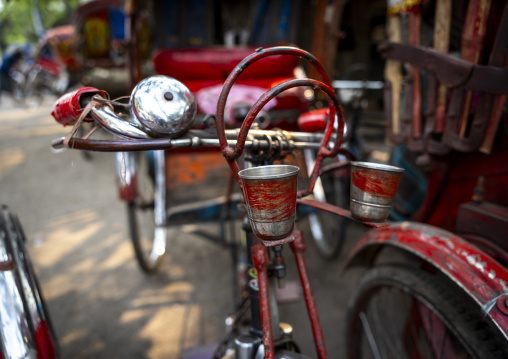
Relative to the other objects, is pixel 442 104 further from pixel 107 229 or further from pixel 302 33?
pixel 302 33

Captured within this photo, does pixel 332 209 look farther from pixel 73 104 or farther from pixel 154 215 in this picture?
pixel 154 215

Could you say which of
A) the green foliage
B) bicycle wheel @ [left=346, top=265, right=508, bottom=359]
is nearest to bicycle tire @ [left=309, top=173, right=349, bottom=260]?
bicycle wheel @ [left=346, top=265, right=508, bottom=359]

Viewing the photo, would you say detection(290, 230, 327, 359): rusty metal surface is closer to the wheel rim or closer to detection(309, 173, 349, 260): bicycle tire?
the wheel rim

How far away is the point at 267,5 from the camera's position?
3.97 metres

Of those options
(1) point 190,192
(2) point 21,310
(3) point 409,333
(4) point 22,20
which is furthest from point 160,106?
(4) point 22,20

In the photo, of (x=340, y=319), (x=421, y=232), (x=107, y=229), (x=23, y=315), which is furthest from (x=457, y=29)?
(x=107, y=229)

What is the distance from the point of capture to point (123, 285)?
108 inches

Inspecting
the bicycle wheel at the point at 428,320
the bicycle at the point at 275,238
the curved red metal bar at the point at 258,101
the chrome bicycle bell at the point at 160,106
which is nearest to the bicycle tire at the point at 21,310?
the bicycle at the point at 275,238

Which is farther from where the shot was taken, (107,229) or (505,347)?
(107,229)

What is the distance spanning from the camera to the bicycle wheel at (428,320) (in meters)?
1.13

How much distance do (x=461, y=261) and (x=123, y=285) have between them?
95.7 inches

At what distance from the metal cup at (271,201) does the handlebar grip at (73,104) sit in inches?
20.2

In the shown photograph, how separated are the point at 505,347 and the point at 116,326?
2.19m

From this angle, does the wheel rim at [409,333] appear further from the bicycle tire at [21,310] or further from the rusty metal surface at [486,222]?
the bicycle tire at [21,310]
